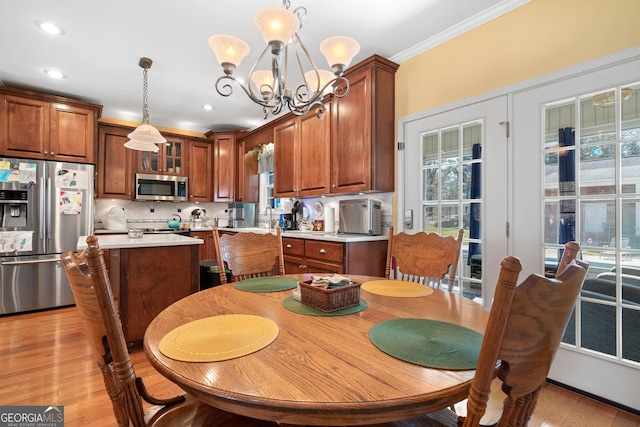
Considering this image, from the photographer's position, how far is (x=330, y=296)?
1089 millimetres

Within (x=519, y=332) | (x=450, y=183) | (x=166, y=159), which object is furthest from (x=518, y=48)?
(x=166, y=159)

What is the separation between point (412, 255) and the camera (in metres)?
1.80

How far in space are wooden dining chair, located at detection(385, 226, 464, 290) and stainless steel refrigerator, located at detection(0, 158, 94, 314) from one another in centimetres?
381

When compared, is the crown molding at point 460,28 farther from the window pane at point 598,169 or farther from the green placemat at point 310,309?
the green placemat at point 310,309

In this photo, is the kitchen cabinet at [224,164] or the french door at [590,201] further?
the kitchen cabinet at [224,164]

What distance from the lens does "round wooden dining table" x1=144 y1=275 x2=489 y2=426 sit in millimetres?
591

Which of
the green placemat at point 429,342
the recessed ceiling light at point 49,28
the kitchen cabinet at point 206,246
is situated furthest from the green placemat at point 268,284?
the kitchen cabinet at point 206,246

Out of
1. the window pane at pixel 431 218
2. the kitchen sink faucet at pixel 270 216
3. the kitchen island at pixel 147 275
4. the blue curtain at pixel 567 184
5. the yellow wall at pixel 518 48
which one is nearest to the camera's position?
the yellow wall at pixel 518 48

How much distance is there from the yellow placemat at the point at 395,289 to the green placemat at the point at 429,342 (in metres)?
0.34

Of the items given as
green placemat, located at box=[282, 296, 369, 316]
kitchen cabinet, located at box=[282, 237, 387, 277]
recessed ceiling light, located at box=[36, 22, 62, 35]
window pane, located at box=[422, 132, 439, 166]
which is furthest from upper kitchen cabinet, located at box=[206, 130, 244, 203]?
green placemat, located at box=[282, 296, 369, 316]

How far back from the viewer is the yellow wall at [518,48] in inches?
68.9

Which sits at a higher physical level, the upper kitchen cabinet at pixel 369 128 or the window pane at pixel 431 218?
the upper kitchen cabinet at pixel 369 128

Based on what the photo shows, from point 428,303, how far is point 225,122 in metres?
4.61

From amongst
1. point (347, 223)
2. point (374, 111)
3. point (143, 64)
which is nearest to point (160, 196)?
point (143, 64)
